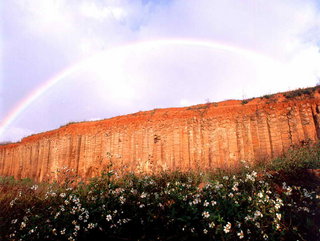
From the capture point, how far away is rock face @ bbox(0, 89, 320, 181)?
1179 cm

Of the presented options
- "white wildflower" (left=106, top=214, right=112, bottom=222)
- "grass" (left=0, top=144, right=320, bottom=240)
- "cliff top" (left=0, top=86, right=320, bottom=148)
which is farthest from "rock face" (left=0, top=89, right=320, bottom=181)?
"white wildflower" (left=106, top=214, right=112, bottom=222)

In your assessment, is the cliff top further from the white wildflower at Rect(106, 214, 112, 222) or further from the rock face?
the white wildflower at Rect(106, 214, 112, 222)

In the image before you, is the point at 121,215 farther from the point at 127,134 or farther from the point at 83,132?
the point at 83,132

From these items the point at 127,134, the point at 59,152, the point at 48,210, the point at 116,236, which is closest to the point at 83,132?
→ the point at 59,152

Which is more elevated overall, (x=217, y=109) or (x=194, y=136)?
(x=217, y=109)

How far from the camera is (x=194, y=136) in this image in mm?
14172

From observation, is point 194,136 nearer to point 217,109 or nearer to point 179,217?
point 217,109

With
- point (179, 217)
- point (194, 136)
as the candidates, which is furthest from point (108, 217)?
point (194, 136)

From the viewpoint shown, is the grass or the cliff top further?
the cliff top

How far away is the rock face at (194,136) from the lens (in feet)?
38.7

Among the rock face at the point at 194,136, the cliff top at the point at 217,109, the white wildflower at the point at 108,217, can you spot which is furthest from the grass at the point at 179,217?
the cliff top at the point at 217,109

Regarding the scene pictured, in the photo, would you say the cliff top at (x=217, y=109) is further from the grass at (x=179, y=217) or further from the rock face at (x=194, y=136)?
the grass at (x=179, y=217)

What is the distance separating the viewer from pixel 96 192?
464 centimetres

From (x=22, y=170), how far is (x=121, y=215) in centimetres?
2419
